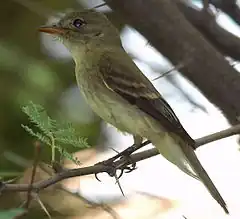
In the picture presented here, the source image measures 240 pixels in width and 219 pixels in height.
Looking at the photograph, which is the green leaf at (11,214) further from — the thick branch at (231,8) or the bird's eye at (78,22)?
the thick branch at (231,8)

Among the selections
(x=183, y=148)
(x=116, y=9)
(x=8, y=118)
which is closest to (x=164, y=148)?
(x=183, y=148)

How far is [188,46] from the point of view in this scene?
2.34 metres

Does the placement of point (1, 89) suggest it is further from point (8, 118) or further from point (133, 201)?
point (133, 201)

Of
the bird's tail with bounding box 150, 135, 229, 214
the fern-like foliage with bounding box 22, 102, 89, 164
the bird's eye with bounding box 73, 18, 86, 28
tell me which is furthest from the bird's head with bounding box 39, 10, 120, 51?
the fern-like foliage with bounding box 22, 102, 89, 164

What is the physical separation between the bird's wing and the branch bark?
0.17 metres

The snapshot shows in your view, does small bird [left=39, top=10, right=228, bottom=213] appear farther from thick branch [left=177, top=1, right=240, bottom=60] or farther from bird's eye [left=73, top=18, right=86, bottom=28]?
thick branch [left=177, top=1, right=240, bottom=60]

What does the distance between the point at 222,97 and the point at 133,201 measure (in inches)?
19.6

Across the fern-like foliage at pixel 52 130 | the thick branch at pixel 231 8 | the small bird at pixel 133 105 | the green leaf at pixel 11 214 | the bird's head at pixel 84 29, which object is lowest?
the bird's head at pixel 84 29

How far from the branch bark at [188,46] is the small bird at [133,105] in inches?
5.0

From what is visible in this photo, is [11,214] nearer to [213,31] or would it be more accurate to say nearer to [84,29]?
[84,29]

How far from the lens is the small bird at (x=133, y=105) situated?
6.66ft

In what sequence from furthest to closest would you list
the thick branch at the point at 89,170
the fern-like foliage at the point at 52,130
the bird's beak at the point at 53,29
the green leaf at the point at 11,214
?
the bird's beak at the point at 53,29, the fern-like foliage at the point at 52,130, the thick branch at the point at 89,170, the green leaf at the point at 11,214

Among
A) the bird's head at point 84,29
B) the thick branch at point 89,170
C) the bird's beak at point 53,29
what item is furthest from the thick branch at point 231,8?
the thick branch at point 89,170

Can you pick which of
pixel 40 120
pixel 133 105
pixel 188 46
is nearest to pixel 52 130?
pixel 40 120
